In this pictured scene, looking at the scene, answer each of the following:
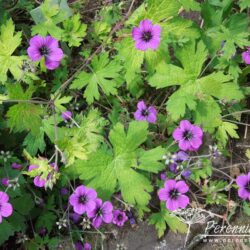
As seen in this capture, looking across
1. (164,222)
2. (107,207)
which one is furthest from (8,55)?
(164,222)

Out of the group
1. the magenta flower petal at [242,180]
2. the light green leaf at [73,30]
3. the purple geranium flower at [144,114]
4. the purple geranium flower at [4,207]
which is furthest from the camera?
the light green leaf at [73,30]

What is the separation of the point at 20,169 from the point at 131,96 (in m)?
1.01

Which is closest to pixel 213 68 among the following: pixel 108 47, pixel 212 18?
pixel 212 18

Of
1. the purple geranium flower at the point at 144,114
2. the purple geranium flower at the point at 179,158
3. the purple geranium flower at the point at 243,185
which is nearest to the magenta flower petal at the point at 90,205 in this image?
the purple geranium flower at the point at 179,158

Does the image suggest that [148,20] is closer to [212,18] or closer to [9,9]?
[212,18]

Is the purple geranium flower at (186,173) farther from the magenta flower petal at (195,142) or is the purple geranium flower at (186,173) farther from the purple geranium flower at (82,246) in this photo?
the purple geranium flower at (82,246)

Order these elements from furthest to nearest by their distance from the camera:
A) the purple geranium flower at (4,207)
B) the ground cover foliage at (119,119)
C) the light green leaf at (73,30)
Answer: the light green leaf at (73,30)
the ground cover foliage at (119,119)
the purple geranium flower at (4,207)

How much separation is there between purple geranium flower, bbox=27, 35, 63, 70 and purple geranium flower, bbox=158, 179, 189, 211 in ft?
3.63

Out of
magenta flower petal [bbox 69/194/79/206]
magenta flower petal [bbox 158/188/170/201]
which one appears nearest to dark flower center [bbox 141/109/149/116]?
magenta flower petal [bbox 158/188/170/201]

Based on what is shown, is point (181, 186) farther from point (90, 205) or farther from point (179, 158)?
point (90, 205)

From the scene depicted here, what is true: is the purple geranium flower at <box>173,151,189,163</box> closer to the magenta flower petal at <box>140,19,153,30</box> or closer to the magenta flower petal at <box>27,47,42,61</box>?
the magenta flower petal at <box>140,19,153,30</box>

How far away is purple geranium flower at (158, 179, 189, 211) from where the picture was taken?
8.02ft

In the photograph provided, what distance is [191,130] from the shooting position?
8.41ft

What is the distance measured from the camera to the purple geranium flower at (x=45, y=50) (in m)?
2.51
